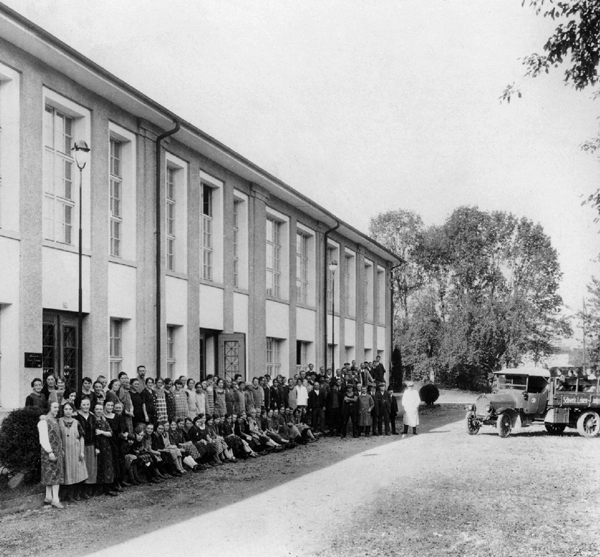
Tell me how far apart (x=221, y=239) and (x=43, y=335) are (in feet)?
27.0

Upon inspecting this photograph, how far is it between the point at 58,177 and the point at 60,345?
3.33 meters

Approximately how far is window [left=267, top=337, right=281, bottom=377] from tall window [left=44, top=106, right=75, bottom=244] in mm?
11886

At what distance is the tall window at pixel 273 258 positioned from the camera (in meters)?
26.9

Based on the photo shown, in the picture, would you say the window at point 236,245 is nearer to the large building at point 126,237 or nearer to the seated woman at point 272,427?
the large building at point 126,237

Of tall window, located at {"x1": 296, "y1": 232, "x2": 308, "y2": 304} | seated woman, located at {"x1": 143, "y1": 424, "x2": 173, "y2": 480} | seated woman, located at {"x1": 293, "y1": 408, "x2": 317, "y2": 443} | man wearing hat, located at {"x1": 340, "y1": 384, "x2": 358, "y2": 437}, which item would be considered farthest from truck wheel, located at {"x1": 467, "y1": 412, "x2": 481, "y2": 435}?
seated woman, located at {"x1": 143, "y1": 424, "x2": 173, "y2": 480}

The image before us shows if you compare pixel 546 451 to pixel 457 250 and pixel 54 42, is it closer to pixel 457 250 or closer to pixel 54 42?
pixel 54 42

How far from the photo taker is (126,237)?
1780cm

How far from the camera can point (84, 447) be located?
11.3 meters

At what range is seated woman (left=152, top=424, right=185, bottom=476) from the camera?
13484mm

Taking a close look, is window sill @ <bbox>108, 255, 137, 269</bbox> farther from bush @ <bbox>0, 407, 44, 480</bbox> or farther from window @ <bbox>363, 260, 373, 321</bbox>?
window @ <bbox>363, 260, 373, 321</bbox>

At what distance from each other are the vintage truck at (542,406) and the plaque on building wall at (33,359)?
1228 cm

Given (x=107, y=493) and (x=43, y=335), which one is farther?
(x=43, y=335)

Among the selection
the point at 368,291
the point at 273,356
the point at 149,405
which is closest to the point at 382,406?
the point at 273,356

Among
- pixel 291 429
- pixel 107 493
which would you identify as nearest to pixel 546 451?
pixel 291 429
